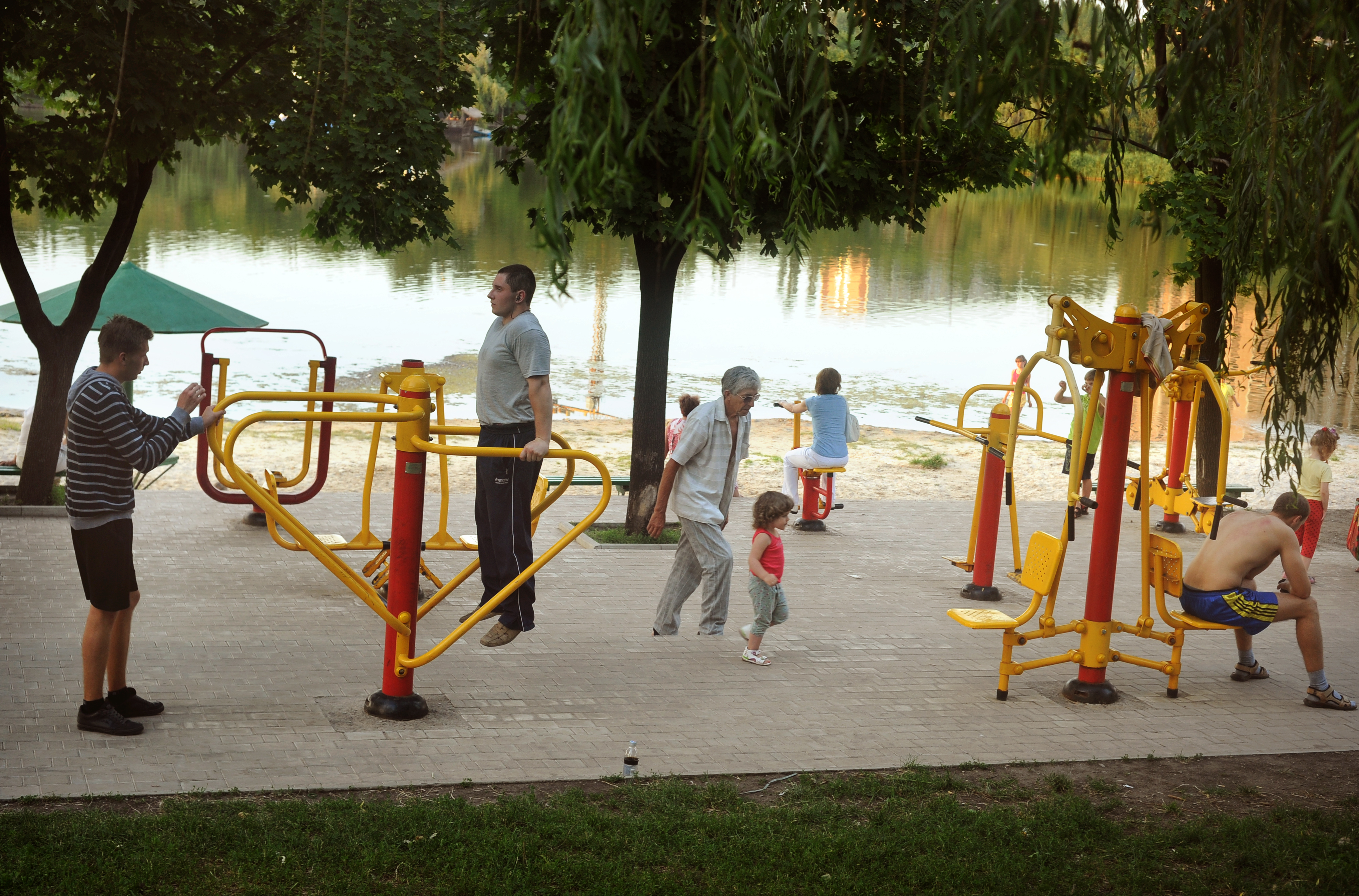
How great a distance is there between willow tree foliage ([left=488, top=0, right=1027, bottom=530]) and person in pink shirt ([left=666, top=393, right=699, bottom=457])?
9.4 inches

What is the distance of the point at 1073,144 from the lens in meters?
4.16

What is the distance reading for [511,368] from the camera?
6.52 meters

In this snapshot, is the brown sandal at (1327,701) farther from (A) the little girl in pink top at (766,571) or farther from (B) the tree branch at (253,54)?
(B) the tree branch at (253,54)

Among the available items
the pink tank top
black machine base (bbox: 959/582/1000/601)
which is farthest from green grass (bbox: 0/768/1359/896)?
black machine base (bbox: 959/582/1000/601)

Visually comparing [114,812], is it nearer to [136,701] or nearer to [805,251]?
[136,701]

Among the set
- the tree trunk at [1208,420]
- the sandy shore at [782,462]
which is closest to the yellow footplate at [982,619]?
the tree trunk at [1208,420]

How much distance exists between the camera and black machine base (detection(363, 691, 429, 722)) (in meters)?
5.83

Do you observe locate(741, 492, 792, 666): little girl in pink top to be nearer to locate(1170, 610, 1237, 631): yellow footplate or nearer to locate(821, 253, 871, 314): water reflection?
locate(1170, 610, 1237, 631): yellow footplate

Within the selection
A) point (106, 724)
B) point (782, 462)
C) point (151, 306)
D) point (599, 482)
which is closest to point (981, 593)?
point (599, 482)

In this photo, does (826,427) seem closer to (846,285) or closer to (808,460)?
(808,460)

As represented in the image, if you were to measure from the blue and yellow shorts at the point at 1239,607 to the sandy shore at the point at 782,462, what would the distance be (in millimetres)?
6657

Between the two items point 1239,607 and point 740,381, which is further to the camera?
point 740,381

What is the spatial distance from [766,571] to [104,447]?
11.1 ft

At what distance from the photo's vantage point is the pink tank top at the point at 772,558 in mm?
6977
